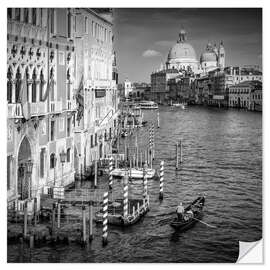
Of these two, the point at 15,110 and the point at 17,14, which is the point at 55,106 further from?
the point at 17,14

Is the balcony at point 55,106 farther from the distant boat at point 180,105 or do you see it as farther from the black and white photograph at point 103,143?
the distant boat at point 180,105

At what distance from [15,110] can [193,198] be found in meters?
2.59

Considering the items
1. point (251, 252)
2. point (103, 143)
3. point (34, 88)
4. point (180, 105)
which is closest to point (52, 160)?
point (34, 88)

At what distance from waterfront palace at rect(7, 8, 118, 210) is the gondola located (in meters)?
1.31

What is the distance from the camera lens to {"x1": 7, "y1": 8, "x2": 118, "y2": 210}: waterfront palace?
5.66m

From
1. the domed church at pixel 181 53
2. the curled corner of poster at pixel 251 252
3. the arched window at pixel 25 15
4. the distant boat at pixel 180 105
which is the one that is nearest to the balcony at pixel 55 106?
the arched window at pixel 25 15

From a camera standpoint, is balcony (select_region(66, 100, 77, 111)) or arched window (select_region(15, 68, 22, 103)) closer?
arched window (select_region(15, 68, 22, 103))

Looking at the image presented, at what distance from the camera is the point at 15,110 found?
5.63 m

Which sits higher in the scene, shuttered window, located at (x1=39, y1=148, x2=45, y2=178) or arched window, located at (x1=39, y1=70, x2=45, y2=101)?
arched window, located at (x1=39, y1=70, x2=45, y2=101)

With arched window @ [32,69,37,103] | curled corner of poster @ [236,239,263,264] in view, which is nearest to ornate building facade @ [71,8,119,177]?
arched window @ [32,69,37,103]

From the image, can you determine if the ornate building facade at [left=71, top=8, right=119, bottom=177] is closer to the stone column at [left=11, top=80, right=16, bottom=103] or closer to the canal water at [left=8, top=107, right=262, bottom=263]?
the canal water at [left=8, top=107, right=262, bottom=263]

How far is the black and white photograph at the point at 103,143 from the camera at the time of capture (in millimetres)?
5457

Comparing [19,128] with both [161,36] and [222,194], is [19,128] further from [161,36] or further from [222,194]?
[222,194]

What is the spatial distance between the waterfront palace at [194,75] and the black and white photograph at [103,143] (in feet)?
0.13
